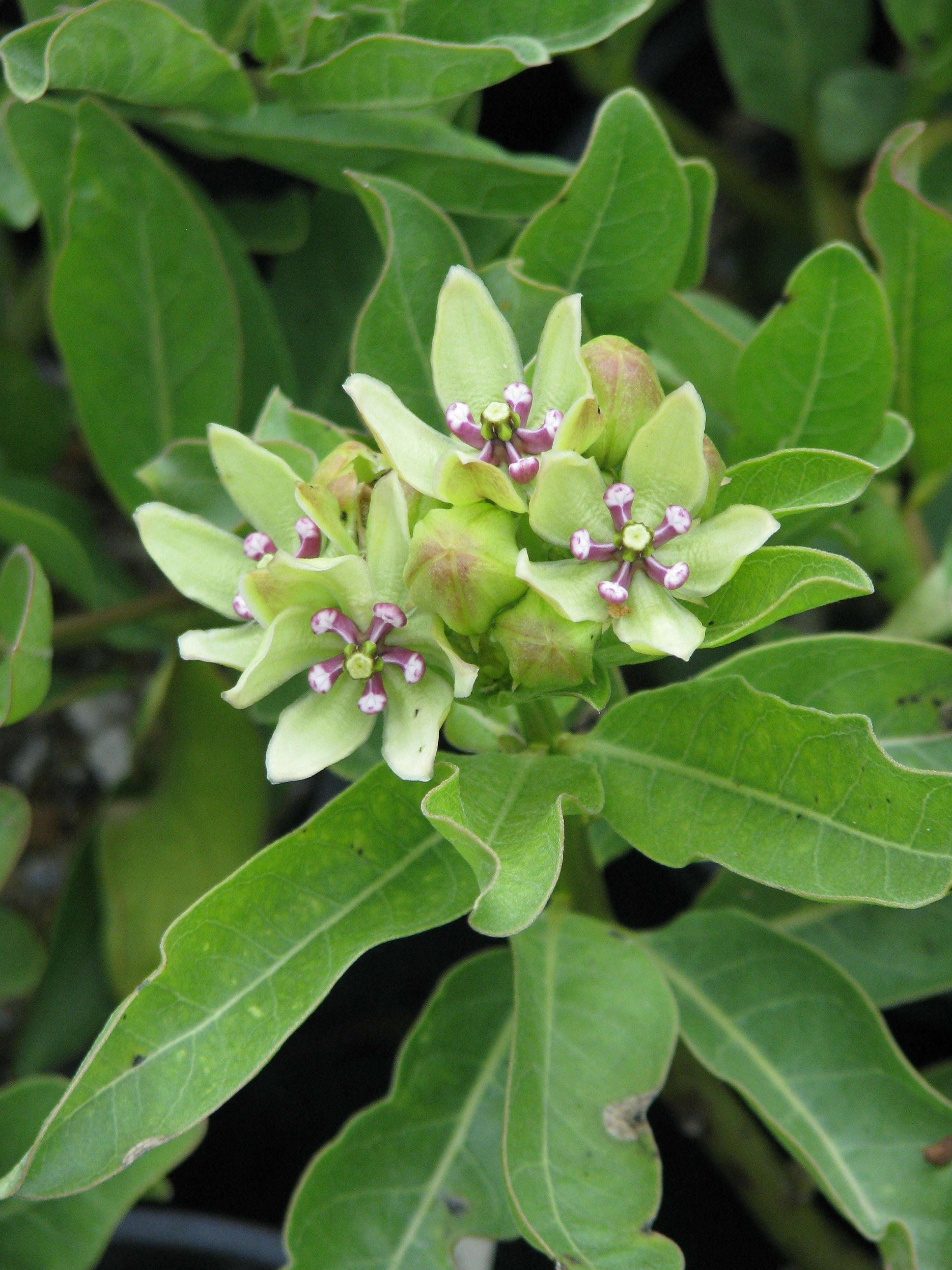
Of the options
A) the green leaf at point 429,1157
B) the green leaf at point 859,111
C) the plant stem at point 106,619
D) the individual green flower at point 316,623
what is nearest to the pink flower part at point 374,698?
the individual green flower at point 316,623

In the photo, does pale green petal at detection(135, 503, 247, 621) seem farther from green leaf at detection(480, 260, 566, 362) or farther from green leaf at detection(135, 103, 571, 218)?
green leaf at detection(135, 103, 571, 218)

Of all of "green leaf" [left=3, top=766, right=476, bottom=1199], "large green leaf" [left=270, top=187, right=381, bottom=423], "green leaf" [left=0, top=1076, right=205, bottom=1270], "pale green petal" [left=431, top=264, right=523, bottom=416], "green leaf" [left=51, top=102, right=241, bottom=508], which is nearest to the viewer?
"green leaf" [left=3, top=766, right=476, bottom=1199]

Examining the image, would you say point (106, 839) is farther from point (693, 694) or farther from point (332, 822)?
point (693, 694)

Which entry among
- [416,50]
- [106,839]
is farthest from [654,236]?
[106,839]

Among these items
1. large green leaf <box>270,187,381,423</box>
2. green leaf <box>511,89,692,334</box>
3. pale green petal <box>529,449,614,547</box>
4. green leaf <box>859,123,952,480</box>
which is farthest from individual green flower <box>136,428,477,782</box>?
→ green leaf <box>859,123,952,480</box>

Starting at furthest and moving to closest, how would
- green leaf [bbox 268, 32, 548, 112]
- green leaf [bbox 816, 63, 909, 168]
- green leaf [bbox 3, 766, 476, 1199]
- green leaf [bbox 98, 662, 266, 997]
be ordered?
green leaf [bbox 816, 63, 909, 168], green leaf [bbox 98, 662, 266, 997], green leaf [bbox 268, 32, 548, 112], green leaf [bbox 3, 766, 476, 1199]

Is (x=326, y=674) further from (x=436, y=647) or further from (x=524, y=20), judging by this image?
(x=524, y=20)
